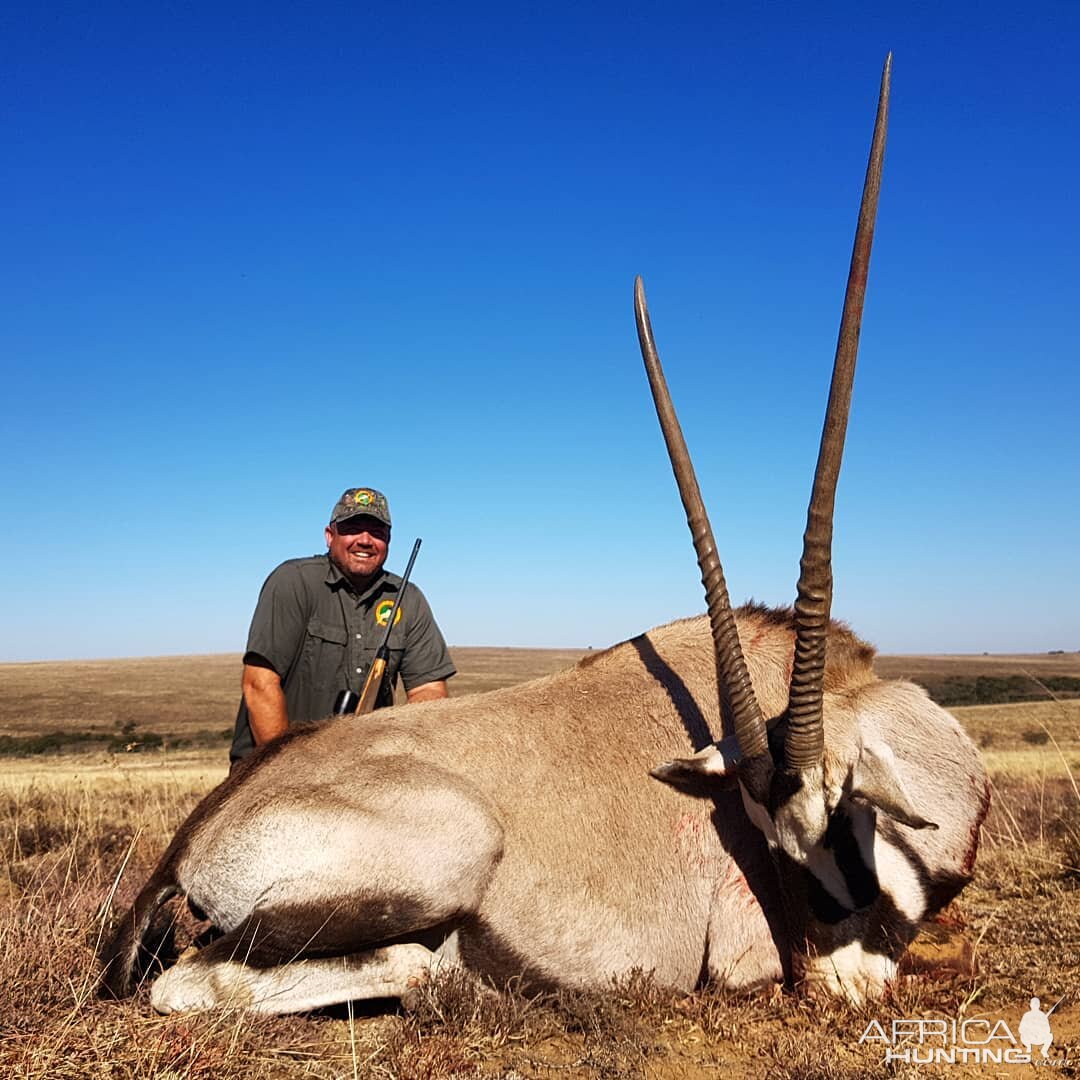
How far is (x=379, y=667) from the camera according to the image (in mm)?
6027

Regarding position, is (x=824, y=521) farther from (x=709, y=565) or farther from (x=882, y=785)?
(x=882, y=785)

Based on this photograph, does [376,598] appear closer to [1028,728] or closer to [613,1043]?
[613,1043]

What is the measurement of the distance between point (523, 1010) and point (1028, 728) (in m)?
24.9

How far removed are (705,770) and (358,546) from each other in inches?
127

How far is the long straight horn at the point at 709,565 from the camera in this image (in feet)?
12.5

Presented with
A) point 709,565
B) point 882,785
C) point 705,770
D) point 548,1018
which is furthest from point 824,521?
point 548,1018

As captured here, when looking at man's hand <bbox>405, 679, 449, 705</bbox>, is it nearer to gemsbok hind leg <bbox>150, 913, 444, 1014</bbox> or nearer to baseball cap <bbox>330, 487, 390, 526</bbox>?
baseball cap <bbox>330, 487, 390, 526</bbox>

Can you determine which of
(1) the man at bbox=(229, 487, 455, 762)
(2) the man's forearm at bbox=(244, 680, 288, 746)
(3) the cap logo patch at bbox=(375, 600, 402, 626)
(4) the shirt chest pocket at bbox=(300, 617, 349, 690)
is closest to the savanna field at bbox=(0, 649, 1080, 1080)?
(2) the man's forearm at bbox=(244, 680, 288, 746)

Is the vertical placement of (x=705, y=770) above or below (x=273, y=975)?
above

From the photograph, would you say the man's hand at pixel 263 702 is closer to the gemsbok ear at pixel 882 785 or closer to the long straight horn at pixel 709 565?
the long straight horn at pixel 709 565

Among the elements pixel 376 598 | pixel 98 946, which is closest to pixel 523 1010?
pixel 98 946

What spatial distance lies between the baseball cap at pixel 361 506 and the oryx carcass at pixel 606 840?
2.29 metres

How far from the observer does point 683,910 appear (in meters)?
3.90

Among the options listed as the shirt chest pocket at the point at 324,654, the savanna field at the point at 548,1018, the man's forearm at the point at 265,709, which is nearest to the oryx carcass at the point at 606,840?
the savanna field at the point at 548,1018
